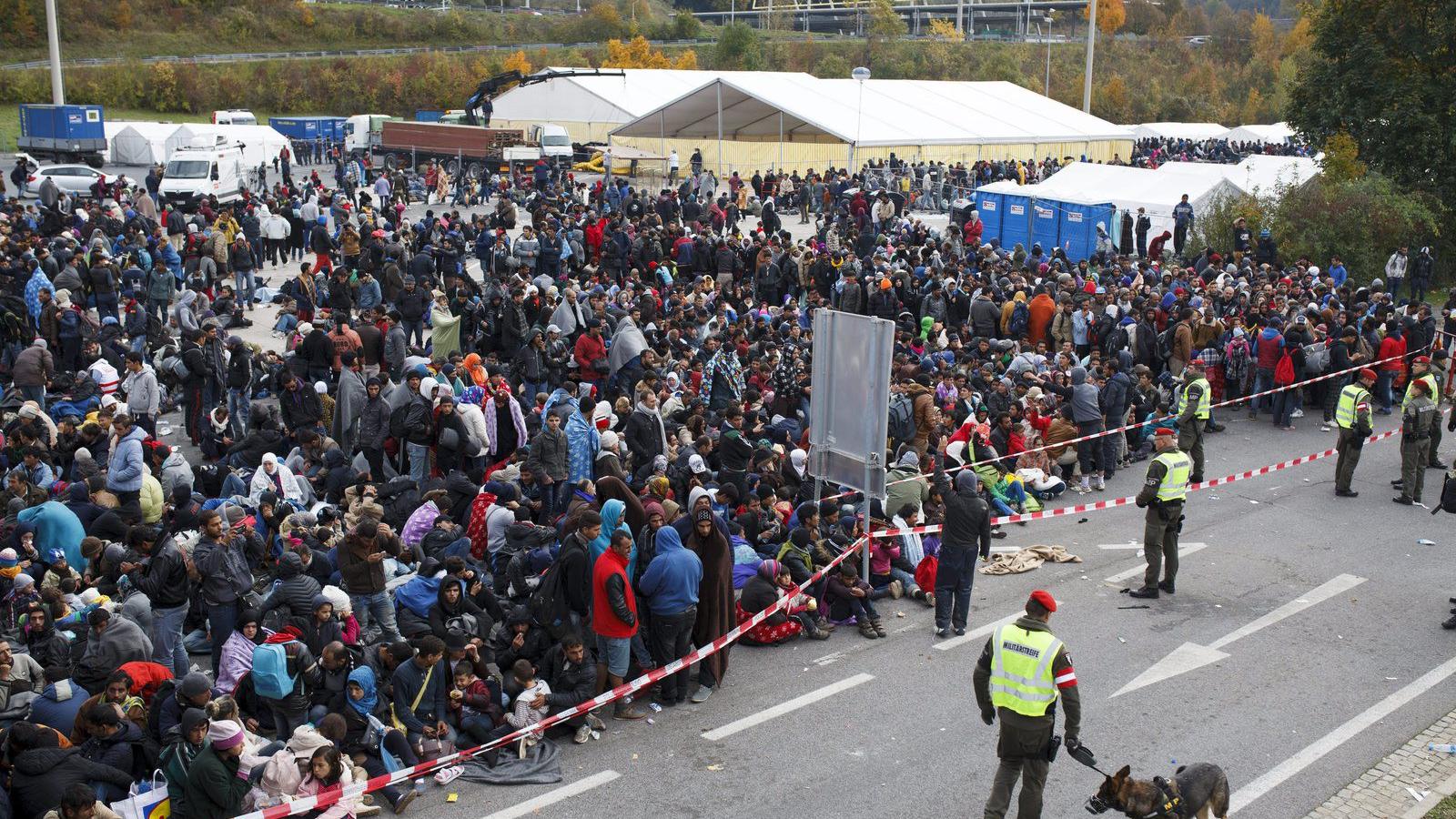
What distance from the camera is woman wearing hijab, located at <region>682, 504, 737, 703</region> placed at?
9445 mm

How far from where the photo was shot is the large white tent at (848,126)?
1602 inches

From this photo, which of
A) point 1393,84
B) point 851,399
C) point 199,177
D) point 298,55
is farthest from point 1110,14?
point 851,399

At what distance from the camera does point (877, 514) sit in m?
11.9

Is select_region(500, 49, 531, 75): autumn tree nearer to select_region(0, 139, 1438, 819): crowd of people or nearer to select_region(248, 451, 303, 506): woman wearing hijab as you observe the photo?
select_region(0, 139, 1438, 819): crowd of people

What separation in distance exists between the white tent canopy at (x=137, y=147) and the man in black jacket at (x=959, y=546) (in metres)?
44.3

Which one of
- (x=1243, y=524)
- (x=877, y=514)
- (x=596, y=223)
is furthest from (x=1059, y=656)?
(x=596, y=223)

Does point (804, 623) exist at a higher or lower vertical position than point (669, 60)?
lower

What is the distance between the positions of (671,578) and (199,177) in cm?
2874

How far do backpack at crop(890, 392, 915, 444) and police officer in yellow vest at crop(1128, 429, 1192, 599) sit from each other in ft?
10.8

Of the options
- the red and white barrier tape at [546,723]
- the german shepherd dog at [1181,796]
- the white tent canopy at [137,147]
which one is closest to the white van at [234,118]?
the white tent canopy at [137,147]

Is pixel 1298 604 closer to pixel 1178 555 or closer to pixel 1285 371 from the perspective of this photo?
pixel 1178 555

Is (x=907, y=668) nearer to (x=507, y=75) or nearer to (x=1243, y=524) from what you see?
(x=1243, y=524)

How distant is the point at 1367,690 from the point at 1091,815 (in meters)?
3.02

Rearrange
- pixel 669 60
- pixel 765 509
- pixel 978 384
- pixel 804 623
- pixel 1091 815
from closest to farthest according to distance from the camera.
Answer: pixel 1091 815
pixel 804 623
pixel 765 509
pixel 978 384
pixel 669 60
